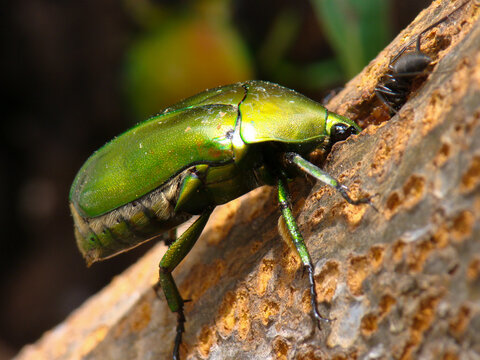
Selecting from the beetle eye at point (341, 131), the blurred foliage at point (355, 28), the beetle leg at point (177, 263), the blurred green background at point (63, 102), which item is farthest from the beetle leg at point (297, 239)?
the blurred green background at point (63, 102)

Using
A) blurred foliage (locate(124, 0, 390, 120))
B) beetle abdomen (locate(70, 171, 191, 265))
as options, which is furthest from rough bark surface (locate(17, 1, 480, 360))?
→ blurred foliage (locate(124, 0, 390, 120))

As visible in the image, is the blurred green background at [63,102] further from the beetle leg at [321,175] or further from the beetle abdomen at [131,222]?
the beetle leg at [321,175]

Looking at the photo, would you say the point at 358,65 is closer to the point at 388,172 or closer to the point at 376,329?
the point at 388,172

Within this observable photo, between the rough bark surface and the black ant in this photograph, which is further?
the black ant

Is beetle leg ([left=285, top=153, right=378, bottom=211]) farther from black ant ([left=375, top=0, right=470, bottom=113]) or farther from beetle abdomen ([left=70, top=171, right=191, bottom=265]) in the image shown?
beetle abdomen ([left=70, top=171, right=191, bottom=265])

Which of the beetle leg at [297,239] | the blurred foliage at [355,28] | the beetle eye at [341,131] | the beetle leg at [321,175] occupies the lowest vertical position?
the blurred foliage at [355,28]

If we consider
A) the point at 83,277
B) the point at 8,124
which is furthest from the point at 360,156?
the point at 8,124
